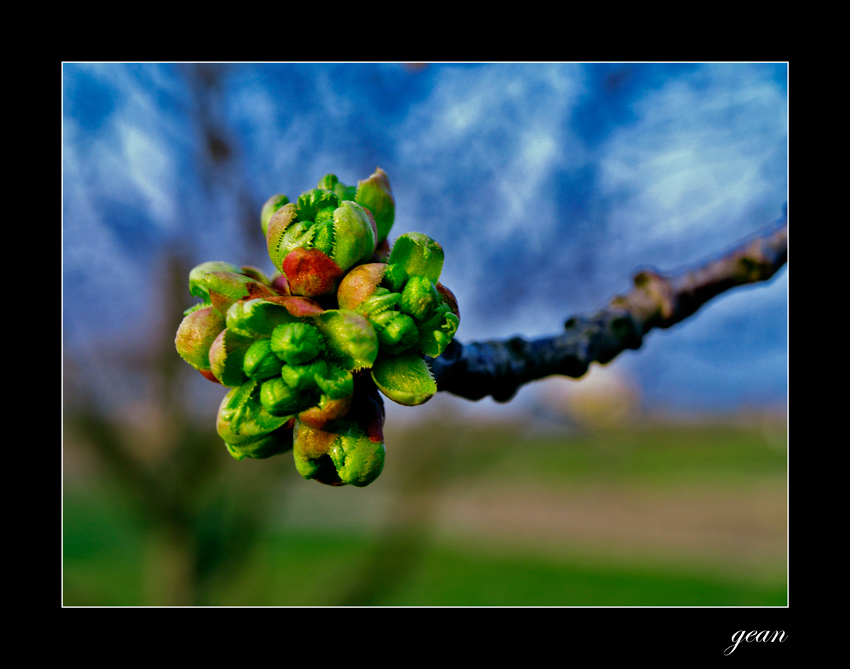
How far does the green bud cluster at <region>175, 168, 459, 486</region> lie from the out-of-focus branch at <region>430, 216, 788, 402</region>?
0.32ft

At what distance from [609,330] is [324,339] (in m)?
0.68

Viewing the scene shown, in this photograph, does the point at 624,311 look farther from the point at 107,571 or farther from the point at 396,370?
the point at 107,571

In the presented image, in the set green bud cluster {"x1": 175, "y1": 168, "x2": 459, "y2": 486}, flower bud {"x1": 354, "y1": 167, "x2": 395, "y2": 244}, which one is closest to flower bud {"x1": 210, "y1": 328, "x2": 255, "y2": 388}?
green bud cluster {"x1": 175, "y1": 168, "x2": 459, "y2": 486}

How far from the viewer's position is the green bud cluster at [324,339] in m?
0.69

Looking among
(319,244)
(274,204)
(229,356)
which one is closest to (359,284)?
(319,244)

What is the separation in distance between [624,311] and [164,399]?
443 cm

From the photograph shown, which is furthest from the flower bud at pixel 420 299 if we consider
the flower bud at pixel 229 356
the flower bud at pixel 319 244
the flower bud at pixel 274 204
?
the flower bud at pixel 274 204

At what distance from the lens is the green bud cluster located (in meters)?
0.69

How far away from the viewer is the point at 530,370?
0.98 meters

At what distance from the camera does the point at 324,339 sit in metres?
0.71

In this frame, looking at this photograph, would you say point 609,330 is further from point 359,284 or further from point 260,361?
point 260,361

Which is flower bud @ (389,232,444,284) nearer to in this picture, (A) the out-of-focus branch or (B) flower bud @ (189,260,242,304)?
(A) the out-of-focus branch

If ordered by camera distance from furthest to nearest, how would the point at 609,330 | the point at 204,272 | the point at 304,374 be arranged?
the point at 609,330
the point at 204,272
the point at 304,374


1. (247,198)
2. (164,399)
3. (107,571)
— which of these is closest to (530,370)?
(247,198)
